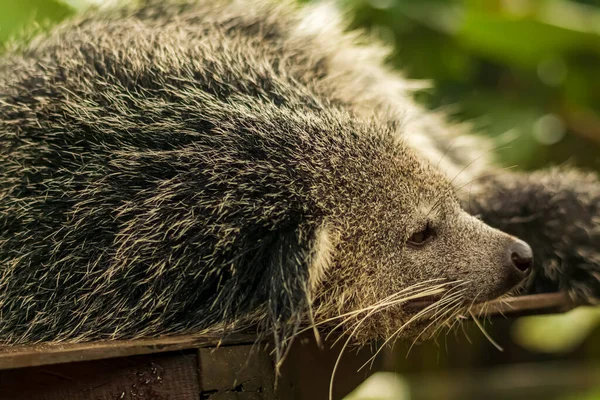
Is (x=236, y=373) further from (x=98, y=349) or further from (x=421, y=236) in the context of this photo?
(x=421, y=236)

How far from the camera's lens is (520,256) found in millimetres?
1308

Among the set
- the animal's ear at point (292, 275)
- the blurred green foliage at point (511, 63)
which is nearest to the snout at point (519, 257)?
the animal's ear at point (292, 275)

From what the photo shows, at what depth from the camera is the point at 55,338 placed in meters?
1.18

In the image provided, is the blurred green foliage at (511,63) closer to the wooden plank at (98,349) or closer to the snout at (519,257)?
the snout at (519,257)

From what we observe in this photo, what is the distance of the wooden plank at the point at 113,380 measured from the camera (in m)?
1.00

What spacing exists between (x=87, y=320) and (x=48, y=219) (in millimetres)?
214

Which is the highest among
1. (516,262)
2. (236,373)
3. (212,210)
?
(212,210)

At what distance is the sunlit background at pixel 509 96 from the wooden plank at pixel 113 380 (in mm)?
1406

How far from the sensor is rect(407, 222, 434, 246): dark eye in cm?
130

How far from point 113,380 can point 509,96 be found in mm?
2421

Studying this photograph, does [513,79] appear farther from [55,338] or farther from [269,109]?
[55,338]

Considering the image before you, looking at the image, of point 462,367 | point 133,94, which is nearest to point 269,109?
point 133,94

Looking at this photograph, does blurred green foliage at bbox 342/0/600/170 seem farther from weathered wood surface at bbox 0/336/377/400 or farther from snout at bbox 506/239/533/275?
weathered wood surface at bbox 0/336/377/400

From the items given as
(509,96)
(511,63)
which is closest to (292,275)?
(511,63)
